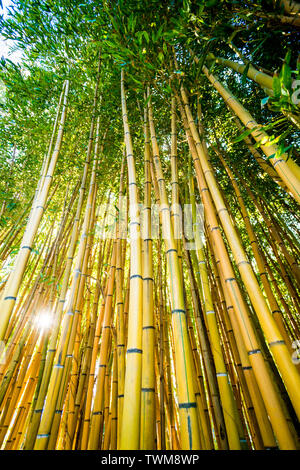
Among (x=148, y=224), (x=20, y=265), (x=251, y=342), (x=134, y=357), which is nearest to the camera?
(x=134, y=357)

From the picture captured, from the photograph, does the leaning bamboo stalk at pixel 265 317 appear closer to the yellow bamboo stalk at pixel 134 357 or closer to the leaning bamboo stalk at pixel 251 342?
the leaning bamboo stalk at pixel 251 342

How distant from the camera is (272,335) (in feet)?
2.82

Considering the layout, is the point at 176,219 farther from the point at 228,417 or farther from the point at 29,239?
the point at 228,417

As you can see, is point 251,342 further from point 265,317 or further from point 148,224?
point 148,224

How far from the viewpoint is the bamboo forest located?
0.93m

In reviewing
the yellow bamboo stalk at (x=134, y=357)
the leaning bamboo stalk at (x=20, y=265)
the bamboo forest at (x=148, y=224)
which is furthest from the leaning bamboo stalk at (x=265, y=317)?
the leaning bamboo stalk at (x=20, y=265)

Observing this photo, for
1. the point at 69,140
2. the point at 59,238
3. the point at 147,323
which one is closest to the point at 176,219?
the point at 147,323

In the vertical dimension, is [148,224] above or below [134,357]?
above

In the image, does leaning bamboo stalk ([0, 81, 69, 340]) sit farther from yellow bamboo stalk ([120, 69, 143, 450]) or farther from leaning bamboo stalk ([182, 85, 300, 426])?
leaning bamboo stalk ([182, 85, 300, 426])

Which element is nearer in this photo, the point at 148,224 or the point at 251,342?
the point at 251,342

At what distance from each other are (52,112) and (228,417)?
3720 millimetres

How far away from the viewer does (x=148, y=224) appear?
50.4 inches

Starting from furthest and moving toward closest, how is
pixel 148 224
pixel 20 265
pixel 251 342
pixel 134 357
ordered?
1. pixel 148 224
2. pixel 20 265
3. pixel 251 342
4. pixel 134 357

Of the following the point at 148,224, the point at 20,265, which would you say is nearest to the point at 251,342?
the point at 148,224
